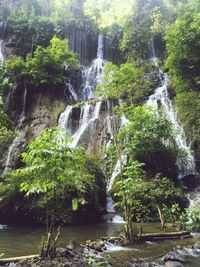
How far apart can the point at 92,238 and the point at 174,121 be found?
1417 centimetres

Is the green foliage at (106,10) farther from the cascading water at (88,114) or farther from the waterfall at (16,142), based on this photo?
the waterfall at (16,142)

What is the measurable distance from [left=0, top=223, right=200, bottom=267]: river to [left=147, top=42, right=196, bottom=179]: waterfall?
7.14m

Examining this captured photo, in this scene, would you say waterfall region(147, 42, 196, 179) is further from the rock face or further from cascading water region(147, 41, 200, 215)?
the rock face

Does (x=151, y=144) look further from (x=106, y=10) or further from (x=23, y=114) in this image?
(x=106, y=10)

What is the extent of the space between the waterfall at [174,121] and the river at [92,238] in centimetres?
714

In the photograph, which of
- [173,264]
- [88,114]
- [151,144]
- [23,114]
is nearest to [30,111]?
[23,114]

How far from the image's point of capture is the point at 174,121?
2236 centimetres

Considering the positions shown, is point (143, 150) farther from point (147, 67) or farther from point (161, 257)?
point (147, 67)

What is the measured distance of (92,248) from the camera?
8320 millimetres

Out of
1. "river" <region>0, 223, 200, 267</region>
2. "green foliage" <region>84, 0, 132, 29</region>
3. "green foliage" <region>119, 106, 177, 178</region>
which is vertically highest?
"green foliage" <region>84, 0, 132, 29</region>

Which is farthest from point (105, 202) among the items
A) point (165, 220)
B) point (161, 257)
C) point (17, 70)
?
point (17, 70)

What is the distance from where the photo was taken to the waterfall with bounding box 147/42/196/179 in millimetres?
19156

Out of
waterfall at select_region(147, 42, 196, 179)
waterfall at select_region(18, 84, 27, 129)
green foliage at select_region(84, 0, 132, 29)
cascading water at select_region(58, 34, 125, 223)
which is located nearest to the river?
cascading water at select_region(58, 34, 125, 223)

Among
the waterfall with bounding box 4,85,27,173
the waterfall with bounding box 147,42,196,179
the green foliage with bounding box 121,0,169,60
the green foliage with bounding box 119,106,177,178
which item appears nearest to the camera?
the green foliage with bounding box 119,106,177,178
